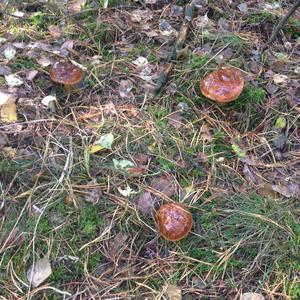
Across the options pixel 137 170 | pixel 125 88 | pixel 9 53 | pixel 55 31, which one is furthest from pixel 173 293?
pixel 55 31

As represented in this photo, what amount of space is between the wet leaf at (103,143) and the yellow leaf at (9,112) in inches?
22.7

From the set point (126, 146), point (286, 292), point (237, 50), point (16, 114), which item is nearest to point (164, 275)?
point (286, 292)

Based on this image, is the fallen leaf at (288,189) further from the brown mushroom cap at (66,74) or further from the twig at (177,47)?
the brown mushroom cap at (66,74)

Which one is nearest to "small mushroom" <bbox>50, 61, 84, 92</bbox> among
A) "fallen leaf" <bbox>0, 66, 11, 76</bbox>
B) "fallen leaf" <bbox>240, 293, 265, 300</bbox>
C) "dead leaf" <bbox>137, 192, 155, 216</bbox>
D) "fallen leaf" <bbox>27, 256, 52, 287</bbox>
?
"fallen leaf" <bbox>0, 66, 11, 76</bbox>

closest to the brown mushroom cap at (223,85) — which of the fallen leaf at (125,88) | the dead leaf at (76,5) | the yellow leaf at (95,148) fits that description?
the fallen leaf at (125,88)

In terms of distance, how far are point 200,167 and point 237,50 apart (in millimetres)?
1146

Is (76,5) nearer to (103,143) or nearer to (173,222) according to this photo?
(103,143)

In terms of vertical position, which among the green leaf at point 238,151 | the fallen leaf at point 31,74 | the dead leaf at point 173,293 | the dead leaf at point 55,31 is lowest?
the dead leaf at point 173,293

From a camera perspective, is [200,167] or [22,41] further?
[22,41]

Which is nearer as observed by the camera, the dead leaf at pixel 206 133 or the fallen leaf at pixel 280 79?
the dead leaf at pixel 206 133

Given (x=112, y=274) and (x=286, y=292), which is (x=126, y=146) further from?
(x=286, y=292)

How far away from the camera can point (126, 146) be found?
2951 mm

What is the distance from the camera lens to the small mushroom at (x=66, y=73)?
3111 millimetres

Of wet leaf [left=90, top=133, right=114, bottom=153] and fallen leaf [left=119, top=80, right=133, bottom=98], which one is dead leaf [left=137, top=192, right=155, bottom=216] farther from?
fallen leaf [left=119, top=80, right=133, bottom=98]
